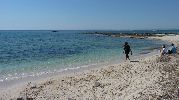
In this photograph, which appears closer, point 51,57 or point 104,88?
point 104,88

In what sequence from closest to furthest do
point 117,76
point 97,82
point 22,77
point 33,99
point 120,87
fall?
point 33,99, point 120,87, point 97,82, point 117,76, point 22,77

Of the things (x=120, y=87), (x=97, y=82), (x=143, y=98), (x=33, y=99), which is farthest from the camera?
(x=97, y=82)

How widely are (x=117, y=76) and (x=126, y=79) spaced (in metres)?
1.28

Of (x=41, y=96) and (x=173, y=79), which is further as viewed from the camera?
(x=173, y=79)

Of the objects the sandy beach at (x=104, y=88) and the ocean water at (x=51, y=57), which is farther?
the ocean water at (x=51, y=57)

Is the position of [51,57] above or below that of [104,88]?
below

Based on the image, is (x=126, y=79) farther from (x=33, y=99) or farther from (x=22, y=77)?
(x=22, y=77)

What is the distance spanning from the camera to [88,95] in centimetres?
1194

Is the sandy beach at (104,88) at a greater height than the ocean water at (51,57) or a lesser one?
greater

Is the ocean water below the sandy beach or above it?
below

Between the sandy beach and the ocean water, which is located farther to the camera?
the ocean water

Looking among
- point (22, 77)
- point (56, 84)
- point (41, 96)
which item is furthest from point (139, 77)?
point (22, 77)

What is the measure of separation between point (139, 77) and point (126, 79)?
703 mm

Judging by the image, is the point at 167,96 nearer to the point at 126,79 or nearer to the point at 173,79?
the point at 173,79
